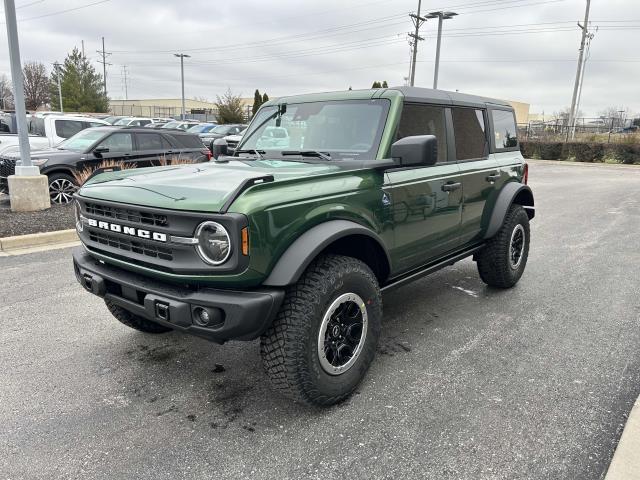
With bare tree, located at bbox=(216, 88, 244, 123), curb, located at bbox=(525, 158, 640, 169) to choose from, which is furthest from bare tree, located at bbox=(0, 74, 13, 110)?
curb, located at bbox=(525, 158, 640, 169)

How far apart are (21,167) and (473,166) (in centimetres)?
728

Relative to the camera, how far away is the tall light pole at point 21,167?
26.5ft

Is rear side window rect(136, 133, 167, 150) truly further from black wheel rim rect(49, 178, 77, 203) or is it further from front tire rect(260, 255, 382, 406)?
front tire rect(260, 255, 382, 406)

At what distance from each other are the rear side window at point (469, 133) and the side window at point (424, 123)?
23 centimetres

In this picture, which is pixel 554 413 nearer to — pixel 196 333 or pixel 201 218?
pixel 196 333

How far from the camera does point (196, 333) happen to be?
2.64m

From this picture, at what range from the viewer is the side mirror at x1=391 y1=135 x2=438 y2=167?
3.18 meters

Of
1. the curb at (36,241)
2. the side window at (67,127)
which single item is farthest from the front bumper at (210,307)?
the side window at (67,127)

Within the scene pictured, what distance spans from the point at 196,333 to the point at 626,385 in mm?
2809

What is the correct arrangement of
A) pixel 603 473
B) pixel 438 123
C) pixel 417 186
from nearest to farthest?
pixel 603 473
pixel 417 186
pixel 438 123

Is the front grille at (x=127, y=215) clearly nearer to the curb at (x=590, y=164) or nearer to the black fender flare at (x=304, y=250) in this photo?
the black fender flare at (x=304, y=250)

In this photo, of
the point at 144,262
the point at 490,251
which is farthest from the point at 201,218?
the point at 490,251

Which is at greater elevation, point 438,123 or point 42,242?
point 438,123

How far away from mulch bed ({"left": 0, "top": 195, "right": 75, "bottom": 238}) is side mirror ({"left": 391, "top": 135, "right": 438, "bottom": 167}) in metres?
6.03
